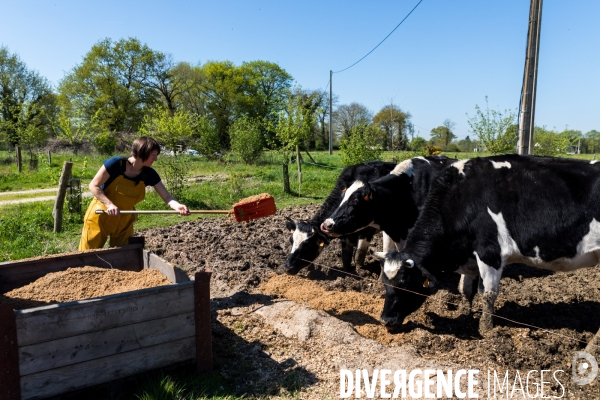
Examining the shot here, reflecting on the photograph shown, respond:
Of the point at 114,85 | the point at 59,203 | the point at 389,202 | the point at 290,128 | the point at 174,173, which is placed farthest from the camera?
the point at 114,85

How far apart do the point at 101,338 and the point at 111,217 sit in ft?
6.85

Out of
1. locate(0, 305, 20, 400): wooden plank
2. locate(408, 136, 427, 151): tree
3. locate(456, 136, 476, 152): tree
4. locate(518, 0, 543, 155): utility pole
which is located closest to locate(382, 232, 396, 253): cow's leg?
locate(518, 0, 543, 155): utility pole

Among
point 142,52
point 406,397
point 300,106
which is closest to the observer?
point 406,397

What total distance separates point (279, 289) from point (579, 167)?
156 inches

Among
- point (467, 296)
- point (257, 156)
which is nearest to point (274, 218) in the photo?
point (467, 296)

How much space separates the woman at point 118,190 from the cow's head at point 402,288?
2.45 metres

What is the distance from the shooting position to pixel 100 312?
3.21 metres

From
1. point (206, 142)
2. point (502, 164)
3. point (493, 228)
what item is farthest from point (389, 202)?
point (206, 142)

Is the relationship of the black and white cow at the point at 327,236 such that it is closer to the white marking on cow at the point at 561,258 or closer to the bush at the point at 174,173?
the white marking on cow at the point at 561,258

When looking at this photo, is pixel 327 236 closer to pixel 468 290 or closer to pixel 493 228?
pixel 468 290

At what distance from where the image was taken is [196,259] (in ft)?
24.6

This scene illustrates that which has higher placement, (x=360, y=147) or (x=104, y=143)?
Result: (x=104, y=143)

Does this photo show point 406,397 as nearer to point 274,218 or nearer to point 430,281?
point 430,281

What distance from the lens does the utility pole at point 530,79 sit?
838cm
